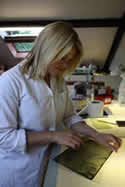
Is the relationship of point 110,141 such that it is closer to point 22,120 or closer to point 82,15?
point 22,120

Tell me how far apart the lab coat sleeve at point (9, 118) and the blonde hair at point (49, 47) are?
109mm

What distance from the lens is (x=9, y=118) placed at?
0.60m

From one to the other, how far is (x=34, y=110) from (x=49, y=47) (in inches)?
10.5

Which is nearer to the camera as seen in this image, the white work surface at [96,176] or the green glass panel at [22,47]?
the white work surface at [96,176]

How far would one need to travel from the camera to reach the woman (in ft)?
1.98

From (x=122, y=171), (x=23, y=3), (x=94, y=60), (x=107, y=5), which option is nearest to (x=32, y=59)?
(x=122, y=171)

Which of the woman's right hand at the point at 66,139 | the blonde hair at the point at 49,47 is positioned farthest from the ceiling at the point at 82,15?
the woman's right hand at the point at 66,139

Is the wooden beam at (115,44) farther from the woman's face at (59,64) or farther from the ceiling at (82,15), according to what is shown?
the woman's face at (59,64)

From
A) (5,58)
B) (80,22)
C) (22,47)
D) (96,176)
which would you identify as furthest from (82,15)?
(96,176)

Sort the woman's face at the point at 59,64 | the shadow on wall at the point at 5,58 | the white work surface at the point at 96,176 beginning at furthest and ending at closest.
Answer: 1. the shadow on wall at the point at 5,58
2. the woman's face at the point at 59,64
3. the white work surface at the point at 96,176

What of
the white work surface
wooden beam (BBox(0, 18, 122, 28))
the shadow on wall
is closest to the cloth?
the white work surface

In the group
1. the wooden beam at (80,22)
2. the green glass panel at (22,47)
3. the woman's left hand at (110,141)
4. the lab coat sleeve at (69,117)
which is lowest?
the woman's left hand at (110,141)

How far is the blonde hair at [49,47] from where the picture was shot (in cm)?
61

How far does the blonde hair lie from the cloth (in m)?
0.05
